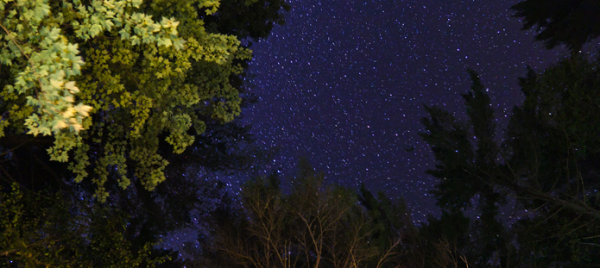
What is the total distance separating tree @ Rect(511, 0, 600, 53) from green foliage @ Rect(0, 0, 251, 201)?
30.4 ft

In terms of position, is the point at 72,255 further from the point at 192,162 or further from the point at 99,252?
the point at 192,162

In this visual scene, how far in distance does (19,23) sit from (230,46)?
2.86 m

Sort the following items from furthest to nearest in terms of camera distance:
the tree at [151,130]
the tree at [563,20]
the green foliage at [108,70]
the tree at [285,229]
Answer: the tree at [285,229] → the tree at [563,20] → the tree at [151,130] → the green foliage at [108,70]

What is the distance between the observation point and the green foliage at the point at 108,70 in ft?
11.4

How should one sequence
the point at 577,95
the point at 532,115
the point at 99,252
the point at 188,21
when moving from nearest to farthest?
the point at 188,21
the point at 99,252
the point at 577,95
the point at 532,115

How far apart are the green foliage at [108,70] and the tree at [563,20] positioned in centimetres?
928

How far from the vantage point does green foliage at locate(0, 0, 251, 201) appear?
3463 mm

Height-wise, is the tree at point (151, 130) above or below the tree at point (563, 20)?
below

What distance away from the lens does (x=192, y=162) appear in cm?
1185

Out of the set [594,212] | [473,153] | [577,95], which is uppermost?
[473,153]

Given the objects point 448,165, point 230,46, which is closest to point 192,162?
point 230,46

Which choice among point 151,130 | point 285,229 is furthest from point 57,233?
point 285,229

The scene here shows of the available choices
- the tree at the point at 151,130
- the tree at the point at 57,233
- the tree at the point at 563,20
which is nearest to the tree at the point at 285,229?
the tree at the point at 151,130

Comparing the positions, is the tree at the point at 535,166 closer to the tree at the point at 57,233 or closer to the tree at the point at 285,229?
the tree at the point at 285,229
